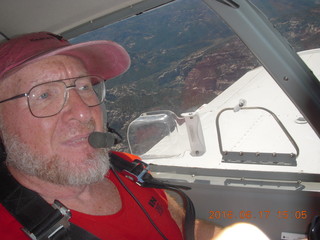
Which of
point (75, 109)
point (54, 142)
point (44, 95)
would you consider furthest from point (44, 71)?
point (54, 142)

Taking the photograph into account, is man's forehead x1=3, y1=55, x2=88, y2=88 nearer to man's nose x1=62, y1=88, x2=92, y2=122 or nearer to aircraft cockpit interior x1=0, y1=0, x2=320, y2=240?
man's nose x1=62, y1=88, x2=92, y2=122

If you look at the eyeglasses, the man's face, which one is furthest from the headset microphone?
the eyeglasses

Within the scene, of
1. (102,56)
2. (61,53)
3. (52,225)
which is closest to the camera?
(52,225)

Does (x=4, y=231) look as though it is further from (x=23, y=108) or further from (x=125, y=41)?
(x=125, y=41)

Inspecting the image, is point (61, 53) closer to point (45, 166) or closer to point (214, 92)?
point (45, 166)

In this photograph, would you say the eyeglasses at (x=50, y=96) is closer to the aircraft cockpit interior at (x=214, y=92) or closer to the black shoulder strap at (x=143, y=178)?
the aircraft cockpit interior at (x=214, y=92)

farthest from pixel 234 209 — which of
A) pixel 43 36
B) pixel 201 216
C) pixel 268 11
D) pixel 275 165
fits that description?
pixel 43 36
